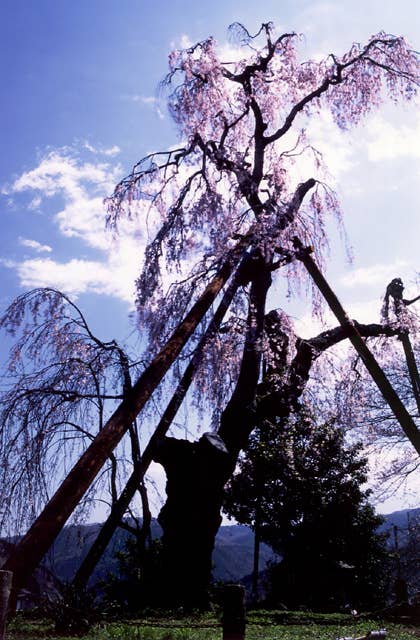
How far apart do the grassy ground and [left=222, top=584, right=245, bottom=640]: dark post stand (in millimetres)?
1380

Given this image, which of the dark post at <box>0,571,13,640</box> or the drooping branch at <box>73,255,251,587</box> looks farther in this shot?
the drooping branch at <box>73,255,251,587</box>

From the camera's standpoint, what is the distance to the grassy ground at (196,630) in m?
6.43

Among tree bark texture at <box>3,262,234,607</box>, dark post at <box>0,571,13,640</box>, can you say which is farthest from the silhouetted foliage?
dark post at <box>0,571,13,640</box>

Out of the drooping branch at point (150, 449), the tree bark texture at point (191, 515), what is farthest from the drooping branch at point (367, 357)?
the tree bark texture at point (191, 515)

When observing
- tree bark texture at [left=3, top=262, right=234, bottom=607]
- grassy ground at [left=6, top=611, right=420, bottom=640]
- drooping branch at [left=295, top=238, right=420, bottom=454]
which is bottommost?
grassy ground at [left=6, top=611, right=420, bottom=640]

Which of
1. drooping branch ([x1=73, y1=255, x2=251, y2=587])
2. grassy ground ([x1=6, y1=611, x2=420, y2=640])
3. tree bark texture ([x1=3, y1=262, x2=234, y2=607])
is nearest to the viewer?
tree bark texture ([x1=3, y1=262, x2=234, y2=607])

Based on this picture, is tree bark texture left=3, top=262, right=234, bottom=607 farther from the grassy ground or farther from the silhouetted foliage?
the silhouetted foliage

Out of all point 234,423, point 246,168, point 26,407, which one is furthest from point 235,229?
point 26,407

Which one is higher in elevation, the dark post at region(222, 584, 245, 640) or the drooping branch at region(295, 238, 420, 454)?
the drooping branch at region(295, 238, 420, 454)

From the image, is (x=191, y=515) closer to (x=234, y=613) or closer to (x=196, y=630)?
(x=196, y=630)

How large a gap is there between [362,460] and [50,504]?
23691 millimetres

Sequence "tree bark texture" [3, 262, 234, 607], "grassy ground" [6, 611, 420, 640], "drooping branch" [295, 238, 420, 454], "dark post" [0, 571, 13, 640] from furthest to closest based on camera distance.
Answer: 1. "drooping branch" [295, 238, 420, 454]
2. "grassy ground" [6, 611, 420, 640]
3. "tree bark texture" [3, 262, 234, 607]
4. "dark post" [0, 571, 13, 640]

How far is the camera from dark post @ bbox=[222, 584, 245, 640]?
4449 mm

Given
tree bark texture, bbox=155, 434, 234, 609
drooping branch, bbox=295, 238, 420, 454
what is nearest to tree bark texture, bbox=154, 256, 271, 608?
tree bark texture, bbox=155, 434, 234, 609
